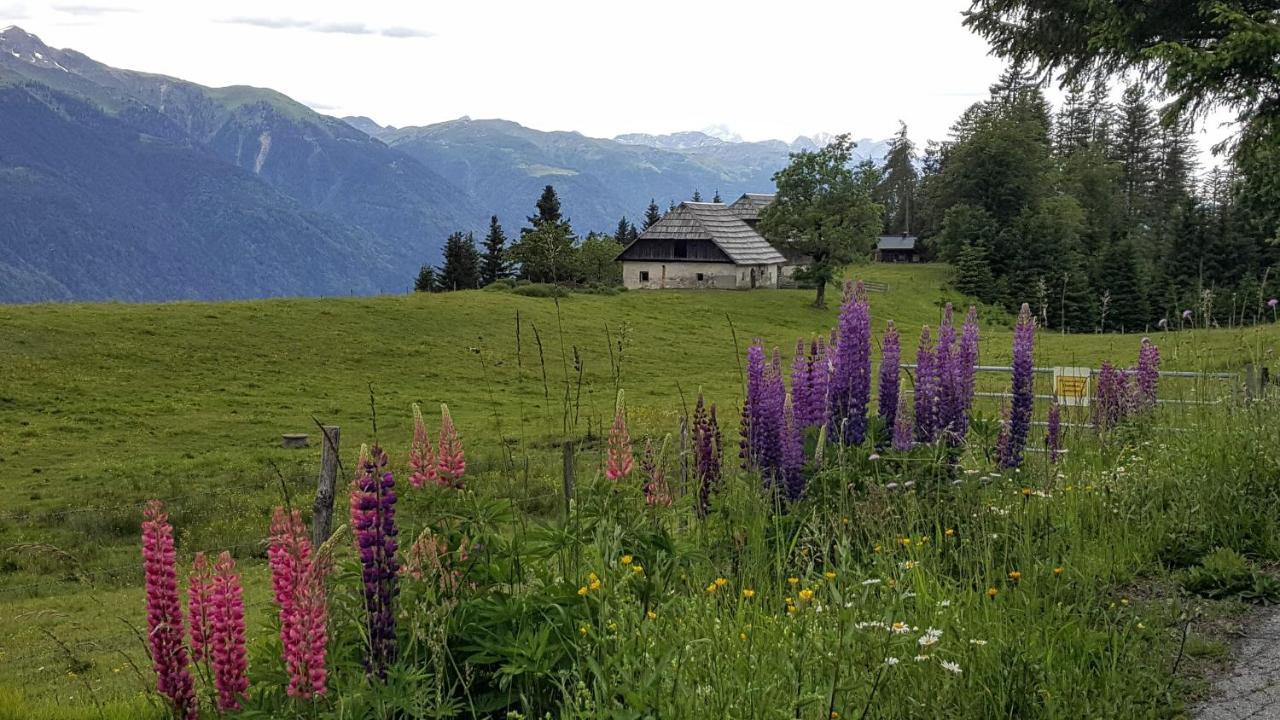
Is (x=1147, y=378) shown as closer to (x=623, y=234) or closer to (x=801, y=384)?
(x=801, y=384)

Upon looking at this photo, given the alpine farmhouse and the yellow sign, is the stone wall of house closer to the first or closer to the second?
the alpine farmhouse

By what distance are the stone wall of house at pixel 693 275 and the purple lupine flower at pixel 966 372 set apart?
75.6m

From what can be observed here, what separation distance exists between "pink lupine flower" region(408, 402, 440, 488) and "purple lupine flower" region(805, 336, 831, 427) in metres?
3.73

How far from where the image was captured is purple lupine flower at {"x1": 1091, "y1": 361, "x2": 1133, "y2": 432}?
32.5ft

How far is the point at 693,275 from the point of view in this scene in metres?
86.8

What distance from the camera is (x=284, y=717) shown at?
154 inches

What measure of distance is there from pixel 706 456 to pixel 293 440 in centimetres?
2542

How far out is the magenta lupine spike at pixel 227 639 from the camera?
4.23 metres

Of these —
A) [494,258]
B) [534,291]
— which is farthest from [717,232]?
[534,291]

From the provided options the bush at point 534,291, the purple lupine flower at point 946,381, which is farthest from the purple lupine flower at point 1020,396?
the bush at point 534,291

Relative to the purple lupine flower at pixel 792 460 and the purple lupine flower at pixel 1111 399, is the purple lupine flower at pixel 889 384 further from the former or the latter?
the purple lupine flower at pixel 1111 399

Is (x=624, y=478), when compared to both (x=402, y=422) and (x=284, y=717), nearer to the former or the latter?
(x=284, y=717)

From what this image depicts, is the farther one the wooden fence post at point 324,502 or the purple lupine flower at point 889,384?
the wooden fence post at point 324,502

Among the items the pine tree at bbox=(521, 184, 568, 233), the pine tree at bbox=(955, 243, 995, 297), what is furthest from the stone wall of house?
the pine tree at bbox=(955, 243, 995, 297)
